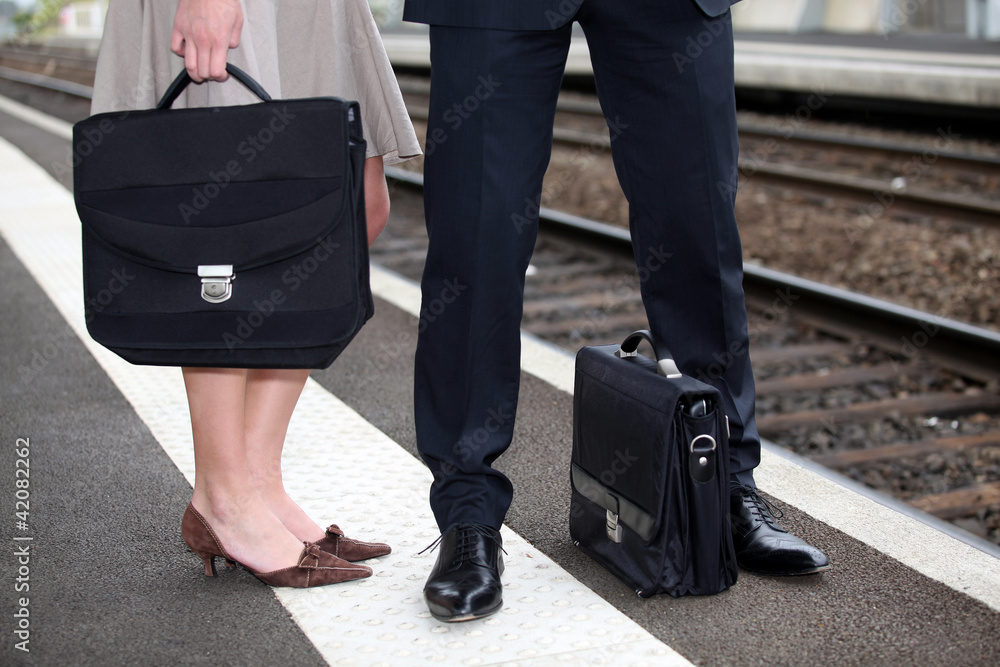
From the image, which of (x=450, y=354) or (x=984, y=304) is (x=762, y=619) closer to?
(x=450, y=354)

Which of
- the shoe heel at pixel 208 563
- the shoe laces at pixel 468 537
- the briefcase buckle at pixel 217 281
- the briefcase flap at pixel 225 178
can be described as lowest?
the shoe heel at pixel 208 563

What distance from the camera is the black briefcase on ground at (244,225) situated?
1843 mm

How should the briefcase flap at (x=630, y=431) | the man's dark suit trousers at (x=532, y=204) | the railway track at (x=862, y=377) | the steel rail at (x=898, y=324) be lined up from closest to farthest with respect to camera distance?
the briefcase flap at (x=630, y=431) < the man's dark suit trousers at (x=532, y=204) < the railway track at (x=862, y=377) < the steel rail at (x=898, y=324)

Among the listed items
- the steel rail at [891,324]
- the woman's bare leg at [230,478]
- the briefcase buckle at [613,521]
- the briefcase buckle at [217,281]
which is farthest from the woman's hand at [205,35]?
the steel rail at [891,324]

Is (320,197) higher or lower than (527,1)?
lower

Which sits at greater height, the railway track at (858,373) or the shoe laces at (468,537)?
the shoe laces at (468,537)

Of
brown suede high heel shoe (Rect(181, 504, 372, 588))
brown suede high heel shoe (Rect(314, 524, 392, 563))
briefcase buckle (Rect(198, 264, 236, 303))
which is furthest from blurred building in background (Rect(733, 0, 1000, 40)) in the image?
briefcase buckle (Rect(198, 264, 236, 303))

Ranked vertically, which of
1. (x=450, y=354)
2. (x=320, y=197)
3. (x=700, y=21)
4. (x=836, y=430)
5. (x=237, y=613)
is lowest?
(x=836, y=430)

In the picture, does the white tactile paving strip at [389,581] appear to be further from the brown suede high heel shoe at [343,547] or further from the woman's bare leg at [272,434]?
the woman's bare leg at [272,434]

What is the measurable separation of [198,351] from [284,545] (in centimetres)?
48

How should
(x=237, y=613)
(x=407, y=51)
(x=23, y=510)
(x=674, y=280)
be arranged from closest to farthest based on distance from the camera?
(x=237, y=613)
(x=674, y=280)
(x=23, y=510)
(x=407, y=51)

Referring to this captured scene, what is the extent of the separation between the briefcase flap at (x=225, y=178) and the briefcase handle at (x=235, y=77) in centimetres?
6

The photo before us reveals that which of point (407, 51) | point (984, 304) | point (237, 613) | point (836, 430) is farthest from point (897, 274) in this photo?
point (407, 51)

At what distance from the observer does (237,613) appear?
1.99 metres
